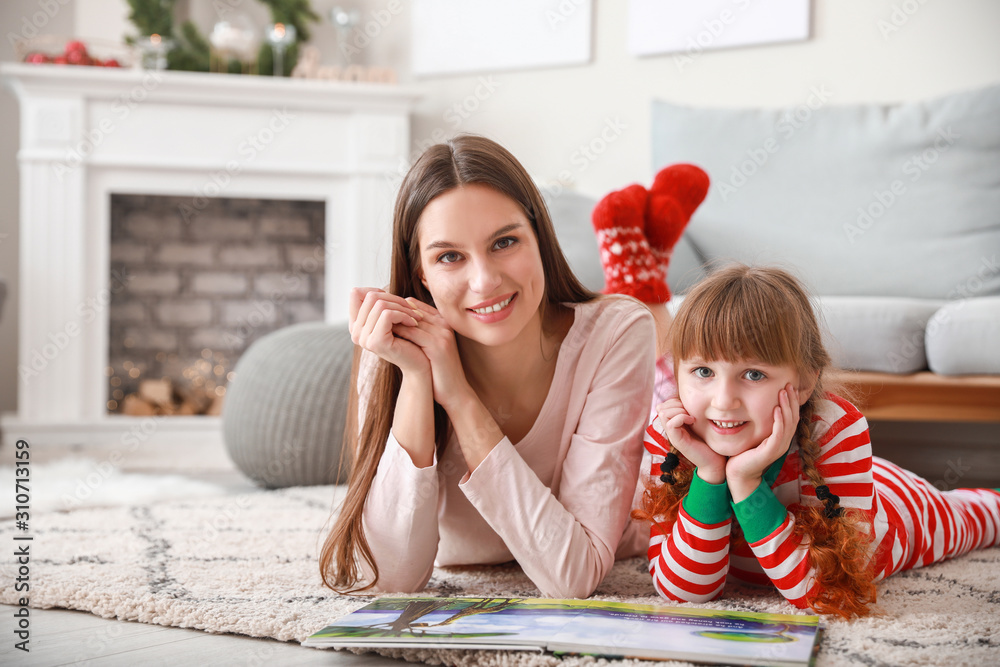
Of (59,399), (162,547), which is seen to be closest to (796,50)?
(162,547)

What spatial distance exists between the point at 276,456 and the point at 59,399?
5.49 ft

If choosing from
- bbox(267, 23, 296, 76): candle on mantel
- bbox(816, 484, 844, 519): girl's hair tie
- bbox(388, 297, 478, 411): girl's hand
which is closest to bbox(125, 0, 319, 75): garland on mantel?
bbox(267, 23, 296, 76): candle on mantel

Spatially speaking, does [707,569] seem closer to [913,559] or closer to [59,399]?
[913,559]

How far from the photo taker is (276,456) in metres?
1.88

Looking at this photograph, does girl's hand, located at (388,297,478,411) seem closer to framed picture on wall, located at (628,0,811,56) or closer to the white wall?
the white wall

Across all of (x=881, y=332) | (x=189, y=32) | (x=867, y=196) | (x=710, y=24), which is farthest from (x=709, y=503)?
(x=189, y=32)

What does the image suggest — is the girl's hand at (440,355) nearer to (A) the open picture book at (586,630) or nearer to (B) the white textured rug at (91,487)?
(A) the open picture book at (586,630)

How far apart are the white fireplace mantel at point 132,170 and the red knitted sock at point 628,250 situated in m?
1.75

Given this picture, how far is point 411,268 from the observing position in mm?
1122

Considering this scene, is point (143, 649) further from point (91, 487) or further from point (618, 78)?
point (618, 78)

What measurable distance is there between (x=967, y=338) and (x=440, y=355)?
1144mm

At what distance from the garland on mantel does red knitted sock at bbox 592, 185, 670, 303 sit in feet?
7.02

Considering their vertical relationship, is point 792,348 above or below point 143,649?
above

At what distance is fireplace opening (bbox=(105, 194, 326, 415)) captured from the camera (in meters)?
3.37
